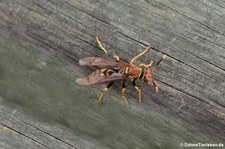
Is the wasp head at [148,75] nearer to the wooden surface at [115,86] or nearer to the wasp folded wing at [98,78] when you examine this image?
the wooden surface at [115,86]

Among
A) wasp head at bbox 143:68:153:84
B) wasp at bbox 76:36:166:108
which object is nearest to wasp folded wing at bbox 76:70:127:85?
wasp at bbox 76:36:166:108

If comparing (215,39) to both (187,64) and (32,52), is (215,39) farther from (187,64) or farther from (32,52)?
(32,52)

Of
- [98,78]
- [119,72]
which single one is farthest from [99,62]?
[119,72]

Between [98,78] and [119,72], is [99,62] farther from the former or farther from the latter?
[119,72]

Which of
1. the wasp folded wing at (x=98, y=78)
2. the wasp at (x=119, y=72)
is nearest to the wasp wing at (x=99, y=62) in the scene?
the wasp at (x=119, y=72)

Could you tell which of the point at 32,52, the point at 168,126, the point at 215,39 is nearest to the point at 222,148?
the point at 168,126

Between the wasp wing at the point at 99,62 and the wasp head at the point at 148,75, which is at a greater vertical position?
the wasp head at the point at 148,75
